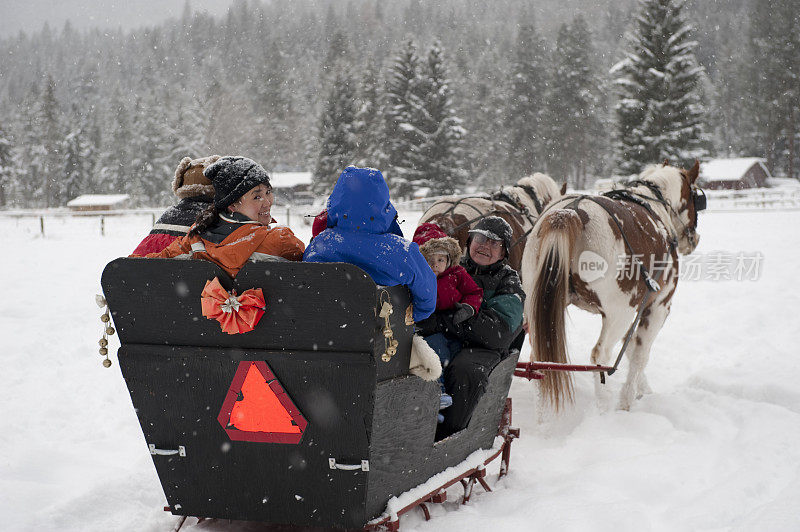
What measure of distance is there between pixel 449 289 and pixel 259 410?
4.30 feet

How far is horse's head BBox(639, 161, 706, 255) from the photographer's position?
6172 mm

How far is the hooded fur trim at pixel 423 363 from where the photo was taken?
8.35 ft

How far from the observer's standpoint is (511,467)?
12.5ft

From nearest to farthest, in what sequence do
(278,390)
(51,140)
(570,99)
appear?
(278,390), (570,99), (51,140)

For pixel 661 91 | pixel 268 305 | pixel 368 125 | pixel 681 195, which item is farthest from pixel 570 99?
pixel 268 305

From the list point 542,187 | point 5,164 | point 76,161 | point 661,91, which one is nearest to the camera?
point 542,187

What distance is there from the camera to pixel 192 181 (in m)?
3.70

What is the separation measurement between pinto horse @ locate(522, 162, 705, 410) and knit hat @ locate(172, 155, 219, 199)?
246 cm

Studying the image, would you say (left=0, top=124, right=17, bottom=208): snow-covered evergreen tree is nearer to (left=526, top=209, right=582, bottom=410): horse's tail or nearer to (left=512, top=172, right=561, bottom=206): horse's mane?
(left=512, top=172, right=561, bottom=206): horse's mane

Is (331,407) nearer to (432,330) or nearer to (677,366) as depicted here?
(432,330)

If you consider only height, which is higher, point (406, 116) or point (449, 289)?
point (406, 116)

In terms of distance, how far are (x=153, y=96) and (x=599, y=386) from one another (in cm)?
5182

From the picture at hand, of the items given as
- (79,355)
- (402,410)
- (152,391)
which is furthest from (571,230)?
(79,355)

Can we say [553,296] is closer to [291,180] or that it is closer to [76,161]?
[291,180]
